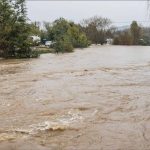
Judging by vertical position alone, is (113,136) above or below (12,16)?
below

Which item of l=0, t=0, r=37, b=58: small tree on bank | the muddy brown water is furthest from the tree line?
the muddy brown water

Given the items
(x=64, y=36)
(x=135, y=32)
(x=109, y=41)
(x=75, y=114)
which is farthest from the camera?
(x=109, y=41)

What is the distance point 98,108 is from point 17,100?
9.04ft

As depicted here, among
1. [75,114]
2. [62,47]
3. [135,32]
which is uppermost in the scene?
[135,32]

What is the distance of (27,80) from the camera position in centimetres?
1639

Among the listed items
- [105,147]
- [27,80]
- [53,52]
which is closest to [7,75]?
[27,80]

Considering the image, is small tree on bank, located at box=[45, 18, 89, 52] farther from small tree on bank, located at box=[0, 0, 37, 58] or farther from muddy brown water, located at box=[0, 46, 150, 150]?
muddy brown water, located at box=[0, 46, 150, 150]

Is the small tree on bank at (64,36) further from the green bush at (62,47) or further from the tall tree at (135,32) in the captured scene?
the tall tree at (135,32)

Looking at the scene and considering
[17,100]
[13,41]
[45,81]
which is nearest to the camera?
[17,100]

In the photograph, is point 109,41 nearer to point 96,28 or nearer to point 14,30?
point 96,28

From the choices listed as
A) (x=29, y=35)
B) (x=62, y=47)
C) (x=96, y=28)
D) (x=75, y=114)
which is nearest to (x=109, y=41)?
(x=96, y=28)

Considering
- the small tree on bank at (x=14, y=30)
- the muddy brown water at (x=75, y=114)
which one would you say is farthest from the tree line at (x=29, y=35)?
the muddy brown water at (x=75, y=114)

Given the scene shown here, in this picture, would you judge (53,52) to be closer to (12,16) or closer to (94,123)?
(12,16)

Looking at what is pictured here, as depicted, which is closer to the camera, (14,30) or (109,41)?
(14,30)
